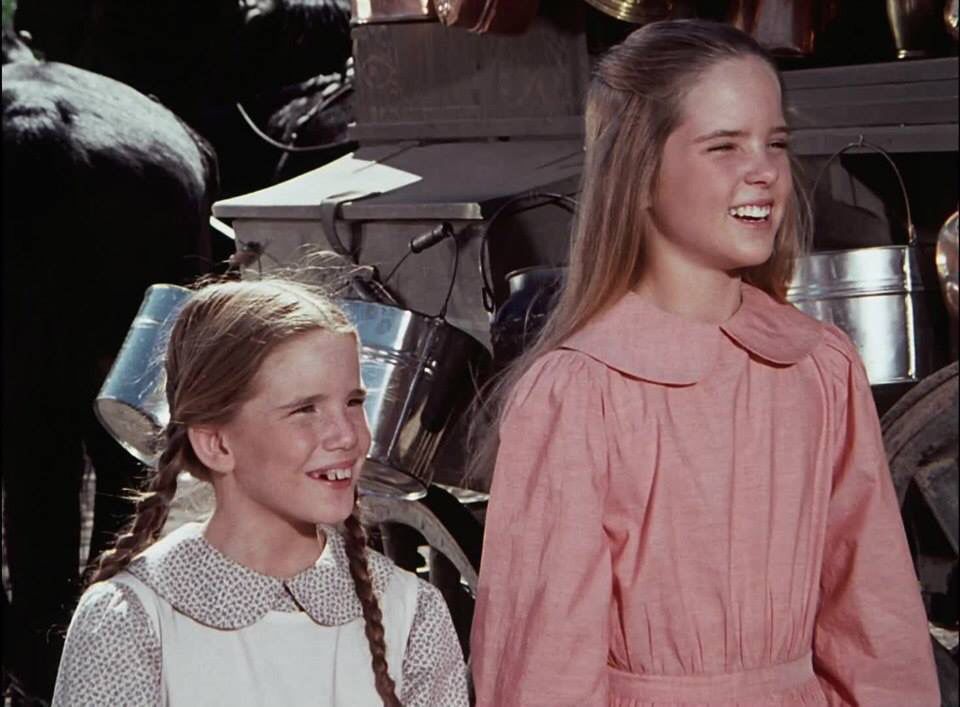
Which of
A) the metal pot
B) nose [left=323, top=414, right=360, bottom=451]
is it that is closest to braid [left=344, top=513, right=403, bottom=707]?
nose [left=323, top=414, right=360, bottom=451]

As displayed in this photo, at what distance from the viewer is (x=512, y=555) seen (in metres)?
2.32

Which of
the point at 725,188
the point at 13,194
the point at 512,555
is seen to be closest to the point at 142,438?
the point at 13,194

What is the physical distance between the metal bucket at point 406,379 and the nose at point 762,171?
111cm

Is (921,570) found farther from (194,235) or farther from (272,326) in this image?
(194,235)

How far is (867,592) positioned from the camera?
2.35 meters

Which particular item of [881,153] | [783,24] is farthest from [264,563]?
[783,24]

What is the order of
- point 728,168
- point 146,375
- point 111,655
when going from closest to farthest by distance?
point 111,655 < point 728,168 < point 146,375

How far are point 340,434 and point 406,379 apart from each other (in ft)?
3.19

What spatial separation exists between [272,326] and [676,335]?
531 mm

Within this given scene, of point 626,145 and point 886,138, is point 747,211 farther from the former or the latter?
point 886,138

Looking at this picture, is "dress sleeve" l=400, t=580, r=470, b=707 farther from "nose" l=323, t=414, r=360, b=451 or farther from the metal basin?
the metal basin

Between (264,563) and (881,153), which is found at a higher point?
(881,153)

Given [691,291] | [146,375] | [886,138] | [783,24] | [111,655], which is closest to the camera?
[111,655]

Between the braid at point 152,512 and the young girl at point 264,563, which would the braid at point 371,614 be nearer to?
the young girl at point 264,563
